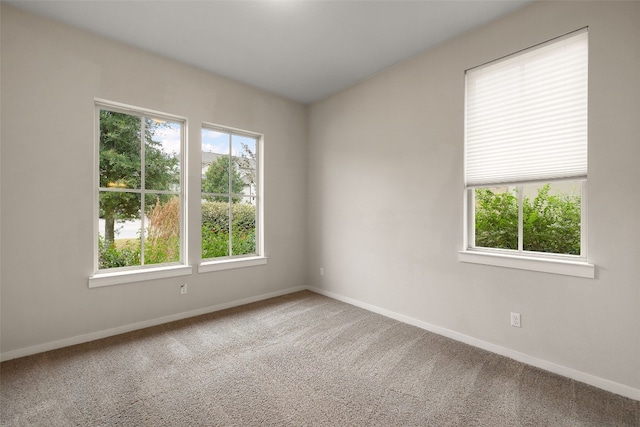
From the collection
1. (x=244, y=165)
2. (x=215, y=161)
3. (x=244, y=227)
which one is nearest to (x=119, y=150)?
(x=215, y=161)

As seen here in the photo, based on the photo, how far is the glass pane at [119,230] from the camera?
2.97m

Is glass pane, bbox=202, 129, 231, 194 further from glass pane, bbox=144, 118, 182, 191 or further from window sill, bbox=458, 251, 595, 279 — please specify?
window sill, bbox=458, 251, 595, 279

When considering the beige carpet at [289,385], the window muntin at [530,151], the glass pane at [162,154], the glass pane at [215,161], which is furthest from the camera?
the glass pane at [215,161]

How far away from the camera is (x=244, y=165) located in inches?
160

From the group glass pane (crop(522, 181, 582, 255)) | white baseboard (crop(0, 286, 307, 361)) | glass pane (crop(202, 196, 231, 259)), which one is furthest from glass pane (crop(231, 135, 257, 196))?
glass pane (crop(522, 181, 582, 255))

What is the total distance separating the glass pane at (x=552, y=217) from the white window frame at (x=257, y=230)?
305 centimetres

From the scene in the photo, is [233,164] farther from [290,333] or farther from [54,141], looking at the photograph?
[290,333]

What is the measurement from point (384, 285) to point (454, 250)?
98 centimetres

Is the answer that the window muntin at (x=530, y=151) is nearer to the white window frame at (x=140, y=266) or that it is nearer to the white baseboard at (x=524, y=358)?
the white baseboard at (x=524, y=358)

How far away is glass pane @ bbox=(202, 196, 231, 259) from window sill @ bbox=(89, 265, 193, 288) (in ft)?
1.19

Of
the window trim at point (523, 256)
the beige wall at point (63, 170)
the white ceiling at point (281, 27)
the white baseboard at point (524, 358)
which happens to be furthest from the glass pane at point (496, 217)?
the beige wall at point (63, 170)

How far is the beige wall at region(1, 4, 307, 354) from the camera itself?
2.43 meters

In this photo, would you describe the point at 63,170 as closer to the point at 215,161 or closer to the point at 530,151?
the point at 215,161

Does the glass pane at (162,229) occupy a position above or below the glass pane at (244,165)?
below
